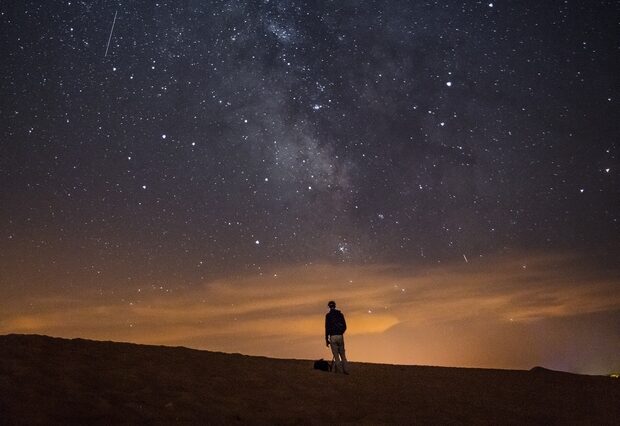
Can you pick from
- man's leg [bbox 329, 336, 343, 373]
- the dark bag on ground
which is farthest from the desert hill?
man's leg [bbox 329, 336, 343, 373]

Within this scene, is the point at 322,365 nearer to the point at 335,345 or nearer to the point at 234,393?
the point at 335,345

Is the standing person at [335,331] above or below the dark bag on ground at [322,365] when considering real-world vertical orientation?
above

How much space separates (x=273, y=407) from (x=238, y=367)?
346cm

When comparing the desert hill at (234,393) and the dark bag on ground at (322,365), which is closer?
the desert hill at (234,393)

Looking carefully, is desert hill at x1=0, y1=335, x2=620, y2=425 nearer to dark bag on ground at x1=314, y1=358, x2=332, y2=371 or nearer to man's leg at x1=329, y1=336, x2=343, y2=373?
dark bag on ground at x1=314, y1=358, x2=332, y2=371

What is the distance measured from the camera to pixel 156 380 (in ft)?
31.3

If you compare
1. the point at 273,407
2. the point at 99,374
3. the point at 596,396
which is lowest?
the point at 596,396

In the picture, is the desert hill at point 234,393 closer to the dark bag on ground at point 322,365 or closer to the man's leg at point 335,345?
the dark bag on ground at point 322,365

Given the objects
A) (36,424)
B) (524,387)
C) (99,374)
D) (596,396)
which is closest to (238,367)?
(99,374)

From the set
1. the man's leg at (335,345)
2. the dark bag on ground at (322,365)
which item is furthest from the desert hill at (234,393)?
the man's leg at (335,345)

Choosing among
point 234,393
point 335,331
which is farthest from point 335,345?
point 234,393

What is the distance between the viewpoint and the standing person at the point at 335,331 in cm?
1380

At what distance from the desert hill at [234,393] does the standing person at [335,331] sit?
28.2 inches

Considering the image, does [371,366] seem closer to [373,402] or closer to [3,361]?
[373,402]
